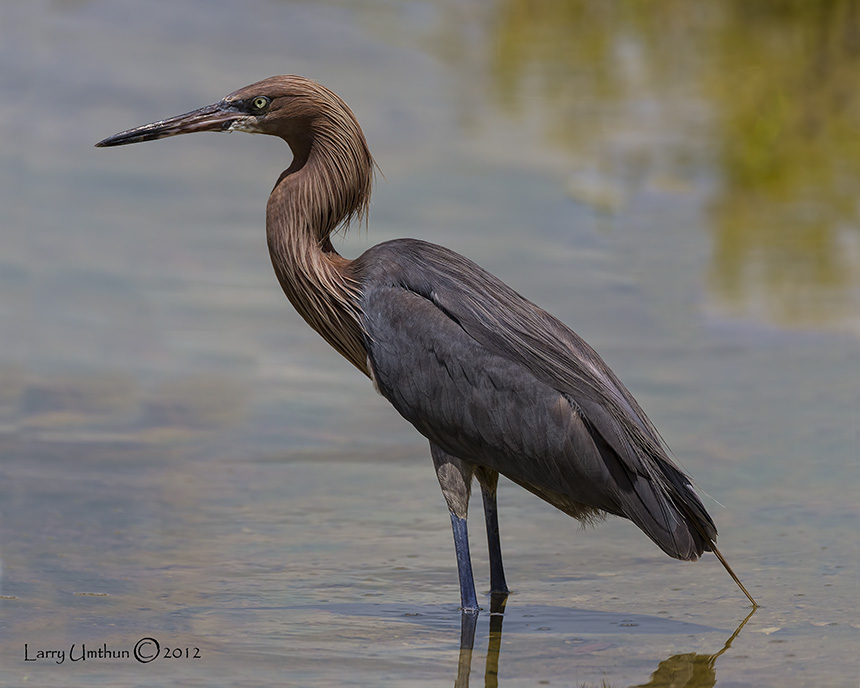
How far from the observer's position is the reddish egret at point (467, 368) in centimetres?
612

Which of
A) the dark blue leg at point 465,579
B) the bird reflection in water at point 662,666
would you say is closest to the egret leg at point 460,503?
the dark blue leg at point 465,579

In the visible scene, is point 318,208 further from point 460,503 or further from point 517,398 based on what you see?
point 460,503

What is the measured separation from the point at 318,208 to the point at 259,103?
585 mm

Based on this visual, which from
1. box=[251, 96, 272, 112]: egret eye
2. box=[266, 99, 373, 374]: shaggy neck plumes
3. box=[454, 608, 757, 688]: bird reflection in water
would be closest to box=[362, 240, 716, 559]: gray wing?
box=[266, 99, 373, 374]: shaggy neck plumes

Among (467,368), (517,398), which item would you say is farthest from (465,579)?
(467,368)

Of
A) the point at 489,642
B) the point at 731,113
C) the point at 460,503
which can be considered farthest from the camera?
the point at 731,113

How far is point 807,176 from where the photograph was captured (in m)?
16.0

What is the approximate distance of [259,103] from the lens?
671 cm

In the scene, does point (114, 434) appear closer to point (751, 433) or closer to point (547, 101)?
point (751, 433)

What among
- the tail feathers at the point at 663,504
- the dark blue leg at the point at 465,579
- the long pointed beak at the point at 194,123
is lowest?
the dark blue leg at the point at 465,579

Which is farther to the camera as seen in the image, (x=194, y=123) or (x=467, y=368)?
(x=194, y=123)

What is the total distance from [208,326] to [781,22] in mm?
12660

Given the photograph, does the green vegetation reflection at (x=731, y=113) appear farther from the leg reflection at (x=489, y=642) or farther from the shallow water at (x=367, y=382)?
the leg reflection at (x=489, y=642)

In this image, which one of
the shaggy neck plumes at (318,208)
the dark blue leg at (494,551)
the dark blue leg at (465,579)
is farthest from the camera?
the shaggy neck plumes at (318,208)
